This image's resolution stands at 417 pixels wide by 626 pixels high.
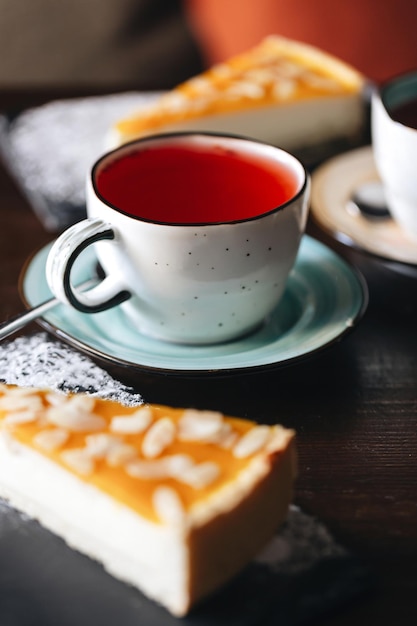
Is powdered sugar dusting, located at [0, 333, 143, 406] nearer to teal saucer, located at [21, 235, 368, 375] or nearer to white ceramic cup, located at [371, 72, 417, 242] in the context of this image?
teal saucer, located at [21, 235, 368, 375]

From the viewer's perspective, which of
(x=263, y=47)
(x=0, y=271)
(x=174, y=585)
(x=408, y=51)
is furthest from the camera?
(x=408, y=51)

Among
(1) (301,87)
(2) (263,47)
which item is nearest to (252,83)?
(1) (301,87)

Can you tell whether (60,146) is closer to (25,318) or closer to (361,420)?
(25,318)

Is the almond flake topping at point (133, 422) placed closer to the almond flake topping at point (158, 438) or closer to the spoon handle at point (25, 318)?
the almond flake topping at point (158, 438)

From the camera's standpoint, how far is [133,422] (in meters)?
0.52

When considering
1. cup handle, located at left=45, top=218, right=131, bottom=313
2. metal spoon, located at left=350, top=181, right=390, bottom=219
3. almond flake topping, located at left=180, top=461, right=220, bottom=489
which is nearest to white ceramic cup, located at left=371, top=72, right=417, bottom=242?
metal spoon, located at left=350, top=181, right=390, bottom=219

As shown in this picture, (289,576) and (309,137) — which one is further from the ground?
(289,576)

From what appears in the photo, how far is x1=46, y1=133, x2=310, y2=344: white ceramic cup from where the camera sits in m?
0.62

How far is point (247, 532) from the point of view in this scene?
1.56 feet

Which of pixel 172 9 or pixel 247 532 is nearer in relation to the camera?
pixel 247 532

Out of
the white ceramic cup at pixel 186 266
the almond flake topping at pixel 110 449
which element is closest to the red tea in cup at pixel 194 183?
the white ceramic cup at pixel 186 266

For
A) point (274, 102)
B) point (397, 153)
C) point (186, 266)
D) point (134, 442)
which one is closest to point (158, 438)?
point (134, 442)

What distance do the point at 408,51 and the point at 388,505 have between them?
1281 mm

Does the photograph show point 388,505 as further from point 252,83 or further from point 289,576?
point 252,83
